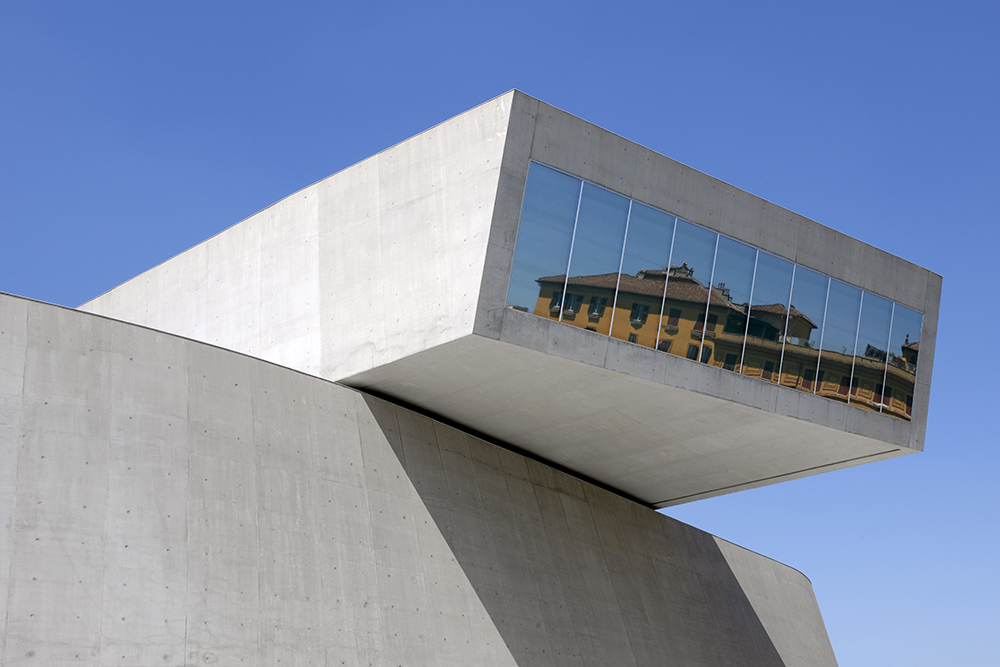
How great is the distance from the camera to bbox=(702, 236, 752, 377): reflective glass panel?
1975 centimetres

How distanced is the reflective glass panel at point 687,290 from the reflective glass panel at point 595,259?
1.25m

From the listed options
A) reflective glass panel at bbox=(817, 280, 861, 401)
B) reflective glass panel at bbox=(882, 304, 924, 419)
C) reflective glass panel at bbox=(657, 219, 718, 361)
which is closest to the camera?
reflective glass panel at bbox=(657, 219, 718, 361)

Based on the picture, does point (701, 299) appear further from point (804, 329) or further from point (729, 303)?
point (804, 329)

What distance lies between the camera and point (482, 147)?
1767 centimetres

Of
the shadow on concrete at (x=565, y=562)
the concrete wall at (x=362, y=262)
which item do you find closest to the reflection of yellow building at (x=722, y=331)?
the concrete wall at (x=362, y=262)

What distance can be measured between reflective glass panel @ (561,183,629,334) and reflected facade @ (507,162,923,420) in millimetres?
18

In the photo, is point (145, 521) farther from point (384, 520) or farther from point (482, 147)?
point (482, 147)

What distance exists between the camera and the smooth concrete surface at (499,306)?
17.6 metres

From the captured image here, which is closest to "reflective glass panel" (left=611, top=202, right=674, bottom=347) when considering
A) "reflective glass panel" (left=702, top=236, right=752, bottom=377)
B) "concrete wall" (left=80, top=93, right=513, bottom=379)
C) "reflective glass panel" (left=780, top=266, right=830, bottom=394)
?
"reflective glass panel" (left=702, top=236, right=752, bottom=377)

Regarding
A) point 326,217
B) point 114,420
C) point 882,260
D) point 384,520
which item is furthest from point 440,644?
point 882,260

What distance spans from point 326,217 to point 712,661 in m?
13.9

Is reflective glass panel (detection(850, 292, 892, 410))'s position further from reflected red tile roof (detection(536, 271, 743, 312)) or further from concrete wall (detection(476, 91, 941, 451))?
reflected red tile roof (detection(536, 271, 743, 312))

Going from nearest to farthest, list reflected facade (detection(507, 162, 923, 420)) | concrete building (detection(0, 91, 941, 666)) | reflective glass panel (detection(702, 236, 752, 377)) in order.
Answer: concrete building (detection(0, 91, 941, 666)) < reflected facade (detection(507, 162, 923, 420)) < reflective glass panel (detection(702, 236, 752, 377))

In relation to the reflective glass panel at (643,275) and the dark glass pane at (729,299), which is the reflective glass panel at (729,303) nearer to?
the dark glass pane at (729,299)
